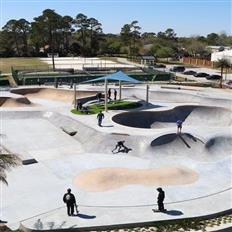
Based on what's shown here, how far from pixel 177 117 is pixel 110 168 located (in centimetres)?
1403

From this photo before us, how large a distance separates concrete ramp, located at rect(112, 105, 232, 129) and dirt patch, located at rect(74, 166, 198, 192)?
9803mm

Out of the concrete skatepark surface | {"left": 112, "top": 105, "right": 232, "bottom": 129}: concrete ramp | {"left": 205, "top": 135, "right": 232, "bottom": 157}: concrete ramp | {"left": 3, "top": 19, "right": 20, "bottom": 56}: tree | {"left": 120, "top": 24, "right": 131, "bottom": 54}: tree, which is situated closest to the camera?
the concrete skatepark surface

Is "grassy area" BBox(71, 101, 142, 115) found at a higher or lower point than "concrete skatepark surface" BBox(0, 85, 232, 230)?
higher

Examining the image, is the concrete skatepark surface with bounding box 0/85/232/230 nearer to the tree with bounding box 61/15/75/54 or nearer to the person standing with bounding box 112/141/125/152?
the person standing with bounding box 112/141/125/152

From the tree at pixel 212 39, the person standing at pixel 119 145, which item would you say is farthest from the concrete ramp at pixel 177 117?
the tree at pixel 212 39

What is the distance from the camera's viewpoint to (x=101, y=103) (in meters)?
37.4

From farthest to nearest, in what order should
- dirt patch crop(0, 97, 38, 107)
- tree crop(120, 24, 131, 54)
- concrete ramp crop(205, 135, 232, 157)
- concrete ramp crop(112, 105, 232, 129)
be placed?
1. tree crop(120, 24, 131, 54)
2. dirt patch crop(0, 97, 38, 107)
3. concrete ramp crop(112, 105, 232, 129)
4. concrete ramp crop(205, 135, 232, 157)

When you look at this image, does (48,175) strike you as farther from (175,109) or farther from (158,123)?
(175,109)

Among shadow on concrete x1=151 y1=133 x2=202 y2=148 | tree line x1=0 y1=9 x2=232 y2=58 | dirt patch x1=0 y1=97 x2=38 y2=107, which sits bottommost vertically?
shadow on concrete x1=151 y1=133 x2=202 y2=148

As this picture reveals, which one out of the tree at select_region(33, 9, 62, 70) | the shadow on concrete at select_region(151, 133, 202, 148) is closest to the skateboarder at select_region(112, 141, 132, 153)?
the shadow on concrete at select_region(151, 133, 202, 148)

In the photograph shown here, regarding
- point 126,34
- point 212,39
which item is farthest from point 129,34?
point 212,39

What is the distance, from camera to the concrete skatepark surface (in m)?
16.9

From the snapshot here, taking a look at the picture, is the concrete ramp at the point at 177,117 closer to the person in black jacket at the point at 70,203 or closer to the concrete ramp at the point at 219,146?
the concrete ramp at the point at 219,146

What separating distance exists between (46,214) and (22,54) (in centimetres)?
9024
